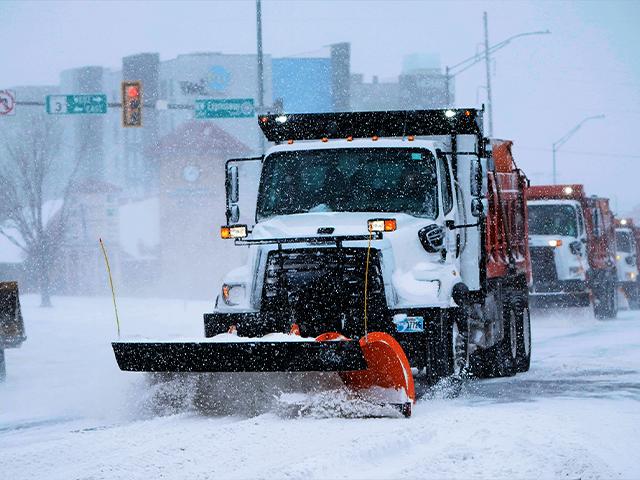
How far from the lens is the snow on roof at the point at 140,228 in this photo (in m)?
78.4

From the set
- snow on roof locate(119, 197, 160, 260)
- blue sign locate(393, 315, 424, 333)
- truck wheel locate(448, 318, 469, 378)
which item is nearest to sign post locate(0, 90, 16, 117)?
truck wheel locate(448, 318, 469, 378)

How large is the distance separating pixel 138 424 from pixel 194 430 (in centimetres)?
86

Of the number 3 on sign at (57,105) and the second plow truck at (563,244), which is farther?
the number 3 on sign at (57,105)

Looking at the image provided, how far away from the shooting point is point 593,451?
28.3 ft

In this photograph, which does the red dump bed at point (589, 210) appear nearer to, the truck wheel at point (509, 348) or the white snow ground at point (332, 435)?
the truck wheel at point (509, 348)

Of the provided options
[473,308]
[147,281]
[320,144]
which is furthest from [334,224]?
[147,281]

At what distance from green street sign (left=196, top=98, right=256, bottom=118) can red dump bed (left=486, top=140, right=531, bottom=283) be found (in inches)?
639

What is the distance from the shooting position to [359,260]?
1105 cm

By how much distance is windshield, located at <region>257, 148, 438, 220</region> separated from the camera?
1199 centimetres

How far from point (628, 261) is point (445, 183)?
23.5 m

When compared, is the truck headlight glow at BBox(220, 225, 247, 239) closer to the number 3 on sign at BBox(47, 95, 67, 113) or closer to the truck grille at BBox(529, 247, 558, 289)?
the truck grille at BBox(529, 247, 558, 289)

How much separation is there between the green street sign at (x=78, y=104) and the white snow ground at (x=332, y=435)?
18447 mm

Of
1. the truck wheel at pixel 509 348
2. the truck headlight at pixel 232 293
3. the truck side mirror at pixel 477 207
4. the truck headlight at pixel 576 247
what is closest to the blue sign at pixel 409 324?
the truck headlight at pixel 232 293

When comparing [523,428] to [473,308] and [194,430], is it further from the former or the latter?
[473,308]
